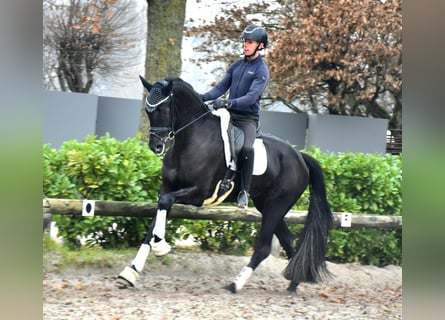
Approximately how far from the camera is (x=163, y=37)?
8.55 meters

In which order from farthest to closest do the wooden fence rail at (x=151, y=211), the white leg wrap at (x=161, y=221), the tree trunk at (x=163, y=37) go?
the tree trunk at (x=163, y=37), the wooden fence rail at (x=151, y=211), the white leg wrap at (x=161, y=221)

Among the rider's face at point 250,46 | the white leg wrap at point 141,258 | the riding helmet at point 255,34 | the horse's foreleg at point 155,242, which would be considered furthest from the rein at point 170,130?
→ the white leg wrap at point 141,258

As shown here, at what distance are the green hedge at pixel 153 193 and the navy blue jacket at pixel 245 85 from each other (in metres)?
1.38

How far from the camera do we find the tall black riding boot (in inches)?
229

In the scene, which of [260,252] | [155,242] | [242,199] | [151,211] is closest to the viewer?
[155,242]

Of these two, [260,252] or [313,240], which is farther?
[313,240]

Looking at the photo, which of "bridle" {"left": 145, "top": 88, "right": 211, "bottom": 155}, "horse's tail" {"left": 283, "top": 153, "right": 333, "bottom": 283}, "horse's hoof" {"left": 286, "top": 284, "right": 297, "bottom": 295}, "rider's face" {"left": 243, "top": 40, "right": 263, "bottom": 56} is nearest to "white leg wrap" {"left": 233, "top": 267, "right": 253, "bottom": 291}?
"horse's tail" {"left": 283, "top": 153, "right": 333, "bottom": 283}

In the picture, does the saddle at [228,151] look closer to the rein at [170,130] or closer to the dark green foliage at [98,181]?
the rein at [170,130]

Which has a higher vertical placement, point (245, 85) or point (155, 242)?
point (245, 85)

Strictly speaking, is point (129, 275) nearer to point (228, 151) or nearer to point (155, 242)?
point (155, 242)

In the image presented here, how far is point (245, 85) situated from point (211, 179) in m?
1.02

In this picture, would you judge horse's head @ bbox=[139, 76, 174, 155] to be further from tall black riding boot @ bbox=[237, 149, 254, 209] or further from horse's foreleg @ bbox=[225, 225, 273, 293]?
horse's foreleg @ bbox=[225, 225, 273, 293]

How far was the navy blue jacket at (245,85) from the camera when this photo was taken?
18.8 ft

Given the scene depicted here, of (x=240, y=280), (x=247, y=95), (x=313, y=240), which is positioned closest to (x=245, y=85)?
(x=247, y=95)
